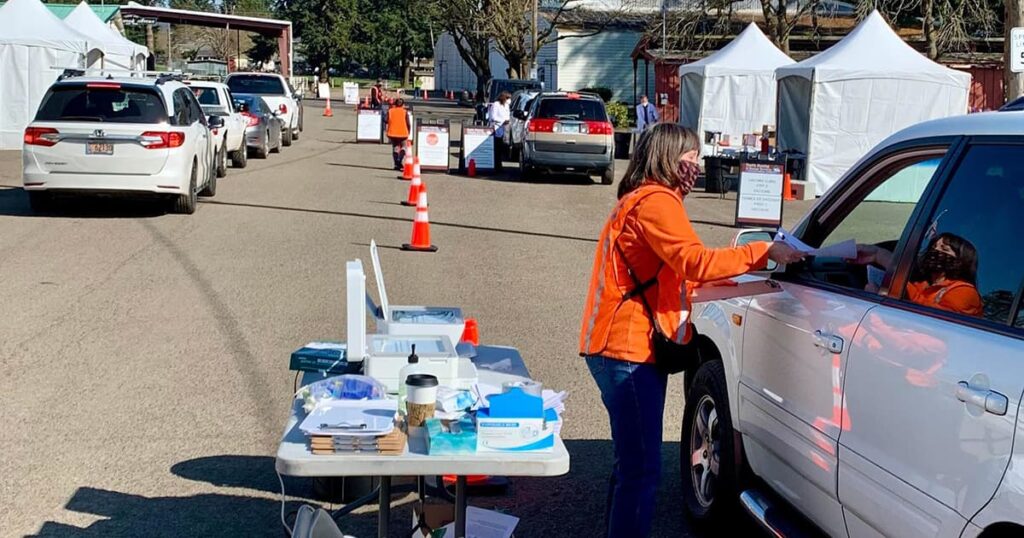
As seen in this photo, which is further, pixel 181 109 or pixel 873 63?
pixel 873 63

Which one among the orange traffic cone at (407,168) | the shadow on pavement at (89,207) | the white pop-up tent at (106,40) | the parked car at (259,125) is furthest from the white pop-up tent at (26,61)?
the shadow on pavement at (89,207)

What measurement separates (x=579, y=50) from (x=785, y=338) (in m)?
56.5

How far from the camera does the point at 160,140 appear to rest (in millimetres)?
15820

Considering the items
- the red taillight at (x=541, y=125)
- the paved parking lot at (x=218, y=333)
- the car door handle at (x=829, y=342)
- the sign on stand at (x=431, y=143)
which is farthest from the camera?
the sign on stand at (x=431, y=143)

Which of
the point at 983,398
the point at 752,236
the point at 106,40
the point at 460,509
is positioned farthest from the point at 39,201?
the point at 106,40

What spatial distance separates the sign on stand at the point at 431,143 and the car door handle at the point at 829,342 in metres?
21.9

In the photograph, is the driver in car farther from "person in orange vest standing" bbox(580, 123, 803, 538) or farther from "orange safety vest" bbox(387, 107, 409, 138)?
"orange safety vest" bbox(387, 107, 409, 138)

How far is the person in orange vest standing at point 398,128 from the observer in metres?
24.8

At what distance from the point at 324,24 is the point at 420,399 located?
332 feet

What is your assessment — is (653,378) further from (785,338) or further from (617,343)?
(785,338)

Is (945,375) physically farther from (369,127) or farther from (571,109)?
(369,127)

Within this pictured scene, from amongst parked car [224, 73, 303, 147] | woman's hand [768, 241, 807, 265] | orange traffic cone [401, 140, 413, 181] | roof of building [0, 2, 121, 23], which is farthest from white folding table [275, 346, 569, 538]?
roof of building [0, 2, 121, 23]

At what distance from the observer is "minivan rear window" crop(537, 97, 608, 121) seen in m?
24.1

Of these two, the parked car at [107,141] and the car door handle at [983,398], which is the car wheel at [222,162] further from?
the car door handle at [983,398]
